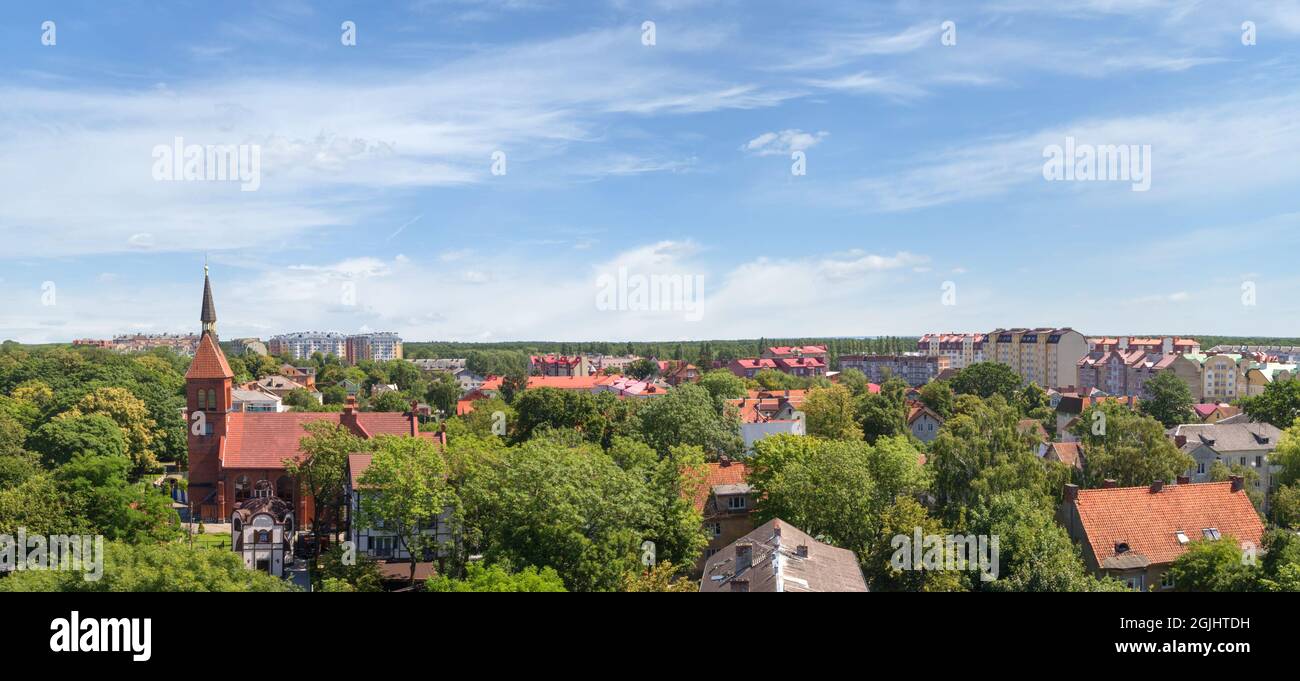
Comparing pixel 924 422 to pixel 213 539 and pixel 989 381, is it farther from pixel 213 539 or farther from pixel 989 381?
pixel 213 539

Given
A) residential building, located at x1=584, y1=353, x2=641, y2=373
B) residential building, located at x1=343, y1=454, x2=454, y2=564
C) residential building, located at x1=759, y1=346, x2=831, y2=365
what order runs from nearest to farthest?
residential building, located at x1=343, y1=454, x2=454, y2=564
residential building, located at x1=759, y1=346, x2=831, y2=365
residential building, located at x1=584, y1=353, x2=641, y2=373

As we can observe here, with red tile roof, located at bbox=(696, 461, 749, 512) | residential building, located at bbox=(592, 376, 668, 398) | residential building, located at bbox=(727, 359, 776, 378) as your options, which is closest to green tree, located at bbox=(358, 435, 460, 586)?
red tile roof, located at bbox=(696, 461, 749, 512)

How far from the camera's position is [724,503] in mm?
29797

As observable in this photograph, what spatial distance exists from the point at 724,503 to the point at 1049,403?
184 ft

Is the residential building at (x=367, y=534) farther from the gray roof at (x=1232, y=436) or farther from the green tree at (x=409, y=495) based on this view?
the gray roof at (x=1232, y=436)

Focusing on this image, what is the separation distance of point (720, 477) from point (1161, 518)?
14.1 meters

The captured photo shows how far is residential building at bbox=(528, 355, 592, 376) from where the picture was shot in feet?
405

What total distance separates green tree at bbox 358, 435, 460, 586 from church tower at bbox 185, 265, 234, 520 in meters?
18.5

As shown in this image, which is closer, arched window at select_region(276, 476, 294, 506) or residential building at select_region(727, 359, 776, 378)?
arched window at select_region(276, 476, 294, 506)

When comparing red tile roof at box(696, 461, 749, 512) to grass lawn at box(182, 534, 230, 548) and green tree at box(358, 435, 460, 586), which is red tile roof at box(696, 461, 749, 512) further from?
grass lawn at box(182, 534, 230, 548)

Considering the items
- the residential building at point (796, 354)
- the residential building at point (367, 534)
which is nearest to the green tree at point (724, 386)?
the residential building at point (367, 534)

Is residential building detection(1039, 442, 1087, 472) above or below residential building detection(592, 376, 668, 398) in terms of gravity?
below
